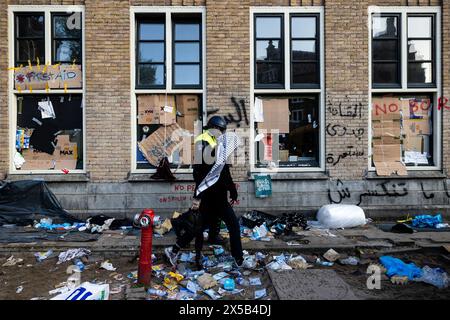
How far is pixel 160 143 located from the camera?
8.42 m

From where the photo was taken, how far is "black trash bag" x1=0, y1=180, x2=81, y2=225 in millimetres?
7812

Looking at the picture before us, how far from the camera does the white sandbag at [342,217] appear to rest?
763 centimetres

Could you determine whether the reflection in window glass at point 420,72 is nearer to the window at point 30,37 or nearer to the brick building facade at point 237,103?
the brick building facade at point 237,103

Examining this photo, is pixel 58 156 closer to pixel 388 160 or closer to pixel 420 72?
pixel 388 160

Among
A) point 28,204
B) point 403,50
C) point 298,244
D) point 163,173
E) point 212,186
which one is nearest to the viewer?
point 212,186

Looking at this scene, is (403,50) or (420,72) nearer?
(403,50)

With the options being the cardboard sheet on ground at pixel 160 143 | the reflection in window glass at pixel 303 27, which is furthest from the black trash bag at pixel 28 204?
the reflection in window glass at pixel 303 27

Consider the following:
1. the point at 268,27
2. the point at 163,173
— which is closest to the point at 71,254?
the point at 163,173

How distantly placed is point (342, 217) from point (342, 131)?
2050mm

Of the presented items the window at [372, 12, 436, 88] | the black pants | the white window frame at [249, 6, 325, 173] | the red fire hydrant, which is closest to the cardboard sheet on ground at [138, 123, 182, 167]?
the white window frame at [249, 6, 325, 173]

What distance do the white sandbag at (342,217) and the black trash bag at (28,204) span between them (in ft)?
18.1

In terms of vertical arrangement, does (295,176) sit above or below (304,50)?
below

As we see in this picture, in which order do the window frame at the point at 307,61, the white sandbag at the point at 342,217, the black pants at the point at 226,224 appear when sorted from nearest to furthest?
the black pants at the point at 226,224 → the white sandbag at the point at 342,217 → the window frame at the point at 307,61

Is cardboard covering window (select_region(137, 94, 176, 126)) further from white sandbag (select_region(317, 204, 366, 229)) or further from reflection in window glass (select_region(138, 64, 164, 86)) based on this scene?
white sandbag (select_region(317, 204, 366, 229))
